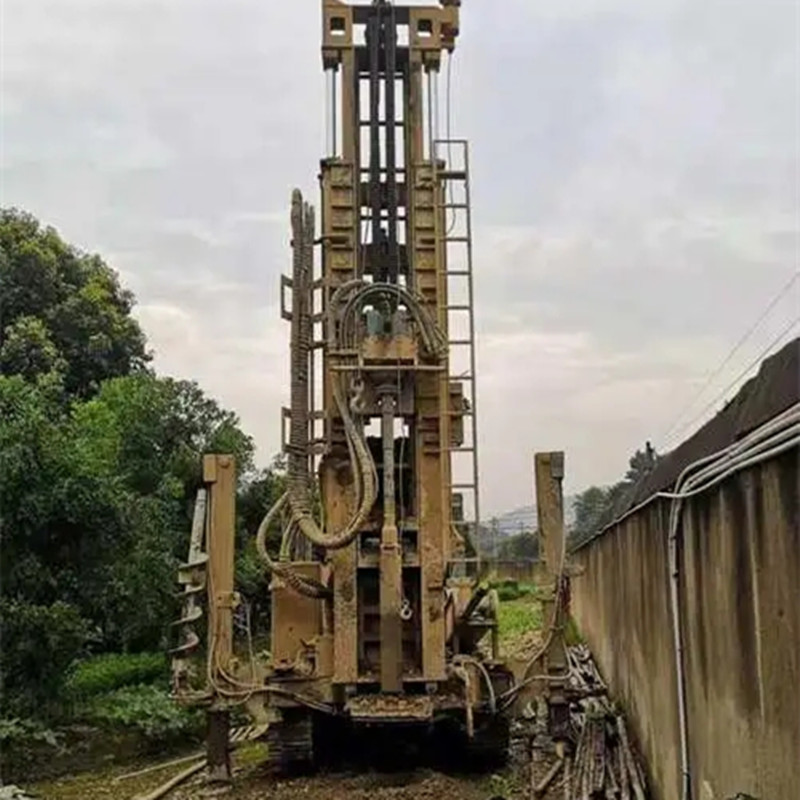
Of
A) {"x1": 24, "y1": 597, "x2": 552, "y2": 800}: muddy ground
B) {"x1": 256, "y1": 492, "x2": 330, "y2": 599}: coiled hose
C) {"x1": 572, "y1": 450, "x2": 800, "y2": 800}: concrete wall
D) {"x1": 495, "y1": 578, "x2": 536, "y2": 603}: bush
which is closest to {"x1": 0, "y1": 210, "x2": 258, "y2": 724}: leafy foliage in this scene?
{"x1": 24, "y1": 597, "x2": 552, "y2": 800}: muddy ground

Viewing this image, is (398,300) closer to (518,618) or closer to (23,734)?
(23,734)

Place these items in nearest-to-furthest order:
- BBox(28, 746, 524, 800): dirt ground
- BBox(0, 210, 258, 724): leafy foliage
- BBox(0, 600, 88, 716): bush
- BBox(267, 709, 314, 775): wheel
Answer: BBox(28, 746, 524, 800): dirt ground
BBox(267, 709, 314, 775): wheel
BBox(0, 600, 88, 716): bush
BBox(0, 210, 258, 724): leafy foliage

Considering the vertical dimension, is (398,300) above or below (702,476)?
above

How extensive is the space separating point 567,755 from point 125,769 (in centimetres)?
383

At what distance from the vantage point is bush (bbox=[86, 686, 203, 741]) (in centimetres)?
980

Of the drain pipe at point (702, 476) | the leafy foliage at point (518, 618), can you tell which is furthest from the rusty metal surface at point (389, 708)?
the leafy foliage at point (518, 618)

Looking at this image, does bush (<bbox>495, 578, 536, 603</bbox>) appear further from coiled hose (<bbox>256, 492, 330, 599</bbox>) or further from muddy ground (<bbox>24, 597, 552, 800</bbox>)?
coiled hose (<bbox>256, 492, 330, 599</bbox>)

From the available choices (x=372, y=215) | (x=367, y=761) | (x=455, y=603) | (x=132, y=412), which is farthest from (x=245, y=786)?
(x=132, y=412)

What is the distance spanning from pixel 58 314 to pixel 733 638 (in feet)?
60.8

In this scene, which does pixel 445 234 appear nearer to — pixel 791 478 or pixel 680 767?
pixel 680 767

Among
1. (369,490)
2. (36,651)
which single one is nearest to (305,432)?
(369,490)

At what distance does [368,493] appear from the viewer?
22.9ft

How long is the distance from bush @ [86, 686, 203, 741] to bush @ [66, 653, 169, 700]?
1.86 ft

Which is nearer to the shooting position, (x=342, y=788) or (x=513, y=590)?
(x=342, y=788)
